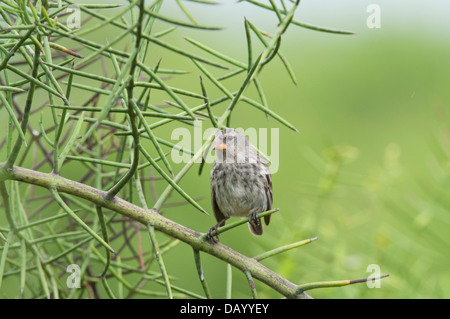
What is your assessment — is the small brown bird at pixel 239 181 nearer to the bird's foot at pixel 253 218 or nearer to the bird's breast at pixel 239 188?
the bird's breast at pixel 239 188

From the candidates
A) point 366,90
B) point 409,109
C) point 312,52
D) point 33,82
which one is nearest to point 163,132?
point 312,52

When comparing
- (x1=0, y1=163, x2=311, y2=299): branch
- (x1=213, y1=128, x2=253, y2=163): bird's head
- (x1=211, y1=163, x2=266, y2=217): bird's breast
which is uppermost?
(x1=213, y1=128, x2=253, y2=163): bird's head

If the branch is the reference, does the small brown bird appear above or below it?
above

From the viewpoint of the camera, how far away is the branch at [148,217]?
1102 mm

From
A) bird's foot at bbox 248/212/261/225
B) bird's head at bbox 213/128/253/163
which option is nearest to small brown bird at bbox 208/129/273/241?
bird's head at bbox 213/128/253/163

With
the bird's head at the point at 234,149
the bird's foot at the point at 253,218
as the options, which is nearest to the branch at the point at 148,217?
the bird's foot at the point at 253,218

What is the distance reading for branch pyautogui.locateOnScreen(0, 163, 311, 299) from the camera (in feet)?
3.61

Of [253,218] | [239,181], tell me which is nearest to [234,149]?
[239,181]

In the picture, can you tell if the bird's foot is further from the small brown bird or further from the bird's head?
the bird's head

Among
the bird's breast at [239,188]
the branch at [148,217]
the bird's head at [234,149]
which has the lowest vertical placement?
the branch at [148,217]

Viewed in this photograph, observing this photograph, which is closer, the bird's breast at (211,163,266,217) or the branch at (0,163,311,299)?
the branch at (0,163,311,299)

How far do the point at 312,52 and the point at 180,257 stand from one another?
5.70ft

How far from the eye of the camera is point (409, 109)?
14.8 feet

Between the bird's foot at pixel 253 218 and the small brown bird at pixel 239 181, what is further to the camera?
the small brown bird at pixel 239 181
